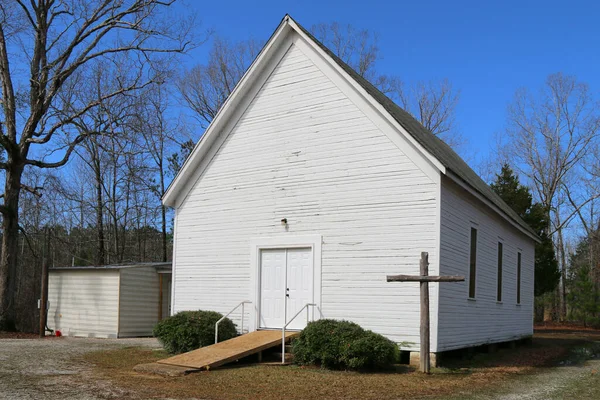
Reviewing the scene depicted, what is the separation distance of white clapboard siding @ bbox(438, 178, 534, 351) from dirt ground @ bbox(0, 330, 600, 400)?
103 cm

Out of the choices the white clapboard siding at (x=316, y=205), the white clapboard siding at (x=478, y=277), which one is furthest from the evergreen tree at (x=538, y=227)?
the white clapboard siding at (x=316, y=205)

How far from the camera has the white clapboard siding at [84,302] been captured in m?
22.3

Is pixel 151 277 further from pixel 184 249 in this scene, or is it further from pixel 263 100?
pixel 263 100

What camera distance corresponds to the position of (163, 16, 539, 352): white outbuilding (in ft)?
45.7

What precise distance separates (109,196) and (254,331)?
90.3 ft

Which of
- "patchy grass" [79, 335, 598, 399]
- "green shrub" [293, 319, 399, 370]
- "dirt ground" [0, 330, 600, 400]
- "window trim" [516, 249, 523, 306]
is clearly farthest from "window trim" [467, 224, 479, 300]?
"window trim" [516, 249, 523, 306]

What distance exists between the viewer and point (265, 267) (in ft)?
53.6

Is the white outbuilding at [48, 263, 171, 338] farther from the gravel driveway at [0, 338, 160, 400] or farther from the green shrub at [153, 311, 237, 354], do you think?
the green shrub at [153, 311, 237, 354]

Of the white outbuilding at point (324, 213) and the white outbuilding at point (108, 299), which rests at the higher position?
the white outbuilding at point (324, 213)

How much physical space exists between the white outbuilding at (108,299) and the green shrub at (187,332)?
752cm

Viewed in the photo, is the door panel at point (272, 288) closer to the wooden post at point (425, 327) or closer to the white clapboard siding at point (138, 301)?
the wooden post at point (425, 327)

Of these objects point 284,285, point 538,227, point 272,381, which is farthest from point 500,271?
point 538,227

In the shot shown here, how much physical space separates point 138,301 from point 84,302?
2027mm

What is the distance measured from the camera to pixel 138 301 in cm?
2286
